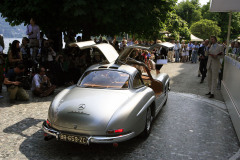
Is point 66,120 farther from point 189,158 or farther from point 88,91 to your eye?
point 189,158

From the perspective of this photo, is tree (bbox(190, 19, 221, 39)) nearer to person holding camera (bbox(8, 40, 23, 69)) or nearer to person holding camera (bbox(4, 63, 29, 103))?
person holding camera (bbox(8, 40, 23, 69))

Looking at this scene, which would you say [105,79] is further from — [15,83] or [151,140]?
[15,83]

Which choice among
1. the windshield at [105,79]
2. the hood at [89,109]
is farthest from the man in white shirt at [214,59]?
Result: the hood at [89,109]

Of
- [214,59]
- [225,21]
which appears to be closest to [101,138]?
[214,59]

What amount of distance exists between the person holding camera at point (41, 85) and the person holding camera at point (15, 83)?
0.55m

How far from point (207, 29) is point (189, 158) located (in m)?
54.3

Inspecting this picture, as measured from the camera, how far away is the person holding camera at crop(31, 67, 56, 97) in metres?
8.68

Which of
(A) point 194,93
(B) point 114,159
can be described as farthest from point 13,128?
(A) point 194,93

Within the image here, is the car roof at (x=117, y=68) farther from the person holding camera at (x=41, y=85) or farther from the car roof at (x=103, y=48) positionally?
the person holding camera at (x=41, y=85)

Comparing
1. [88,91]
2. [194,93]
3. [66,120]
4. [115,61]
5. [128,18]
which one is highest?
[128,18]

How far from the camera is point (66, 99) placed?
16.2ft

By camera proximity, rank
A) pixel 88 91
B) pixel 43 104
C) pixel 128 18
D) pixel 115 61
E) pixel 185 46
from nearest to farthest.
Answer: pixel 88 91, pixel 115 61, pixel 43 104, pixel 128 18, pixel 185 46

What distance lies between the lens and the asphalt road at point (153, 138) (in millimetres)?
4691

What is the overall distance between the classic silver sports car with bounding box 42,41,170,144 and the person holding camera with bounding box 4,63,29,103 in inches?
130
